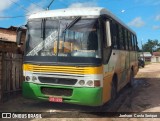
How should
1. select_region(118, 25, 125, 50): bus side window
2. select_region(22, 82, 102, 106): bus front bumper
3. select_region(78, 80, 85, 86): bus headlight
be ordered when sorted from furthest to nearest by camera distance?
select_region(118, 25, 125, 50): bus side window
select_region(78, 80, 85, 86): bus headlight
select_region(22, 82, 102, 106): bus front bumper

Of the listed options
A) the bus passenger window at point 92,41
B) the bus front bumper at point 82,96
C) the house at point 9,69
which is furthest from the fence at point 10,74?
the bus passenger window at point 92,41

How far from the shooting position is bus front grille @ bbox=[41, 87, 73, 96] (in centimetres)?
900

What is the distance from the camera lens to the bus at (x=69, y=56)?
343 inches

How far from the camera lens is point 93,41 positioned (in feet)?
28.8

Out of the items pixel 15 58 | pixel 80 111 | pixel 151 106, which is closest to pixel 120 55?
pixel 151 106

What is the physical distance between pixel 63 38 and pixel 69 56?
1.97 ft

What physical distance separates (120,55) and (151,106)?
2354 millimetres

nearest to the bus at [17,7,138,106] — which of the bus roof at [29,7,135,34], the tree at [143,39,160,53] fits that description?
the bus roof at [29,7,135,34]

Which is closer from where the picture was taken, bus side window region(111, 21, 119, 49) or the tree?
bus side window region(111, 21, 119, 49)

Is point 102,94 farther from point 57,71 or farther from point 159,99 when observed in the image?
point 159,99

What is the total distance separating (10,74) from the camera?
10.9 meters

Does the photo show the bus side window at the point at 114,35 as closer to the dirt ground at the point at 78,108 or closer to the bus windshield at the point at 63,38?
the bus windshield at the point at 63,38

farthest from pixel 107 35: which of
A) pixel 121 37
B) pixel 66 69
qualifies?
pixel 121 37

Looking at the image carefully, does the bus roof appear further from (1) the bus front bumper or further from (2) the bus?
(1) the bus front bumper
